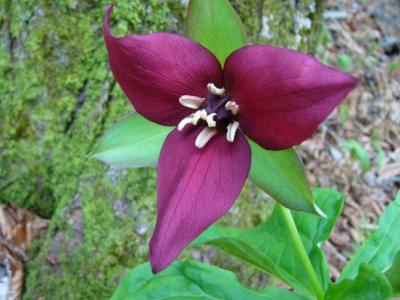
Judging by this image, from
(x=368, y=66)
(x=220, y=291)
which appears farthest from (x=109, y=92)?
(x=368, y=66)

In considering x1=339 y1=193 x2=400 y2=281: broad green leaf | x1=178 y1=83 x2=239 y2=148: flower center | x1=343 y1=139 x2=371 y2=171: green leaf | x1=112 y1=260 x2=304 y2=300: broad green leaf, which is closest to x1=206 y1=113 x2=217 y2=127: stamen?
x1=178 y1=83 x2=239 y2=148: flower center

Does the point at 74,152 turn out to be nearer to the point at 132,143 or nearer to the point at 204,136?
the point at 132,143

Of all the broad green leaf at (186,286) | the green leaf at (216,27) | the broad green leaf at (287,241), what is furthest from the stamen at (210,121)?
the broad green leaf at (186,286)

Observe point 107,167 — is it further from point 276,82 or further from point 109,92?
point 276,82

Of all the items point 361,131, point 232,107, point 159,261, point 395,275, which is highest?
point 232,107

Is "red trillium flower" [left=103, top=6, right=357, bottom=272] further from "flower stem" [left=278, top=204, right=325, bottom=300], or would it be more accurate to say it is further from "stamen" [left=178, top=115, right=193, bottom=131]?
"flower stem" [left=278, top=204, right=325, bottom=300]

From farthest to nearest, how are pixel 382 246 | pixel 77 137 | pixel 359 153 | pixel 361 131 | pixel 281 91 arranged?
pixel 361 131 → pixel 359 153 → pixel 77 137 → pixel 382 246 → pixel 281 91

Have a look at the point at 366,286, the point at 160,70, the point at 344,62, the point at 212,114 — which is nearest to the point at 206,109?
the point at 212,114
